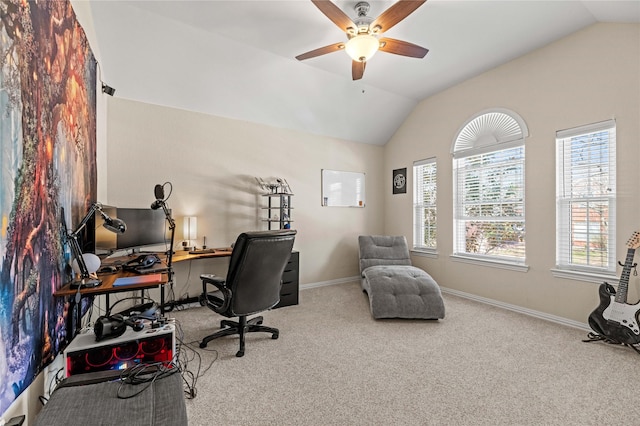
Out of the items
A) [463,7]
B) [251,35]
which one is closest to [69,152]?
[251,35]

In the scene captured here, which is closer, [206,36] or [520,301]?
[206,36]

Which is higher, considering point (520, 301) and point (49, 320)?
point (49, 320)

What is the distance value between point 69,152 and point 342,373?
2400mm

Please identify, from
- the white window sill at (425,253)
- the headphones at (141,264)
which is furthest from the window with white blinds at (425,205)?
the headphones at (141,264)

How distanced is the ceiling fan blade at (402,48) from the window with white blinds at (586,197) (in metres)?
1.91

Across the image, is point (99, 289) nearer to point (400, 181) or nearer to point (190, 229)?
point (190, 229)

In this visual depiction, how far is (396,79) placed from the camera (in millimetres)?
4043

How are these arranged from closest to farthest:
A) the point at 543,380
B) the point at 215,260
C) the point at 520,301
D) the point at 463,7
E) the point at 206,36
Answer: the point at 543,380 < the point at 463,7 < the point at 206,36 < the point at 520,301 < the point at 215,260

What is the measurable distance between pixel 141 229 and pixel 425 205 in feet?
13.1

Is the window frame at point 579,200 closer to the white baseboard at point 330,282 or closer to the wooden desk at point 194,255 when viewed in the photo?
the white baseboard at point 330,282

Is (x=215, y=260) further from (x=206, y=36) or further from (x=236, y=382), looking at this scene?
(x=206, y=36)

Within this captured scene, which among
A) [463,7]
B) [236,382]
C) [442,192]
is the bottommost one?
[236,382]

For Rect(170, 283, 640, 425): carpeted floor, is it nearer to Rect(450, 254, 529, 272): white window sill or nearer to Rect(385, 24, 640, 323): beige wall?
Rect(385, 24, 640, 323): beige wall

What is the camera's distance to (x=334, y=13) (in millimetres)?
2117
